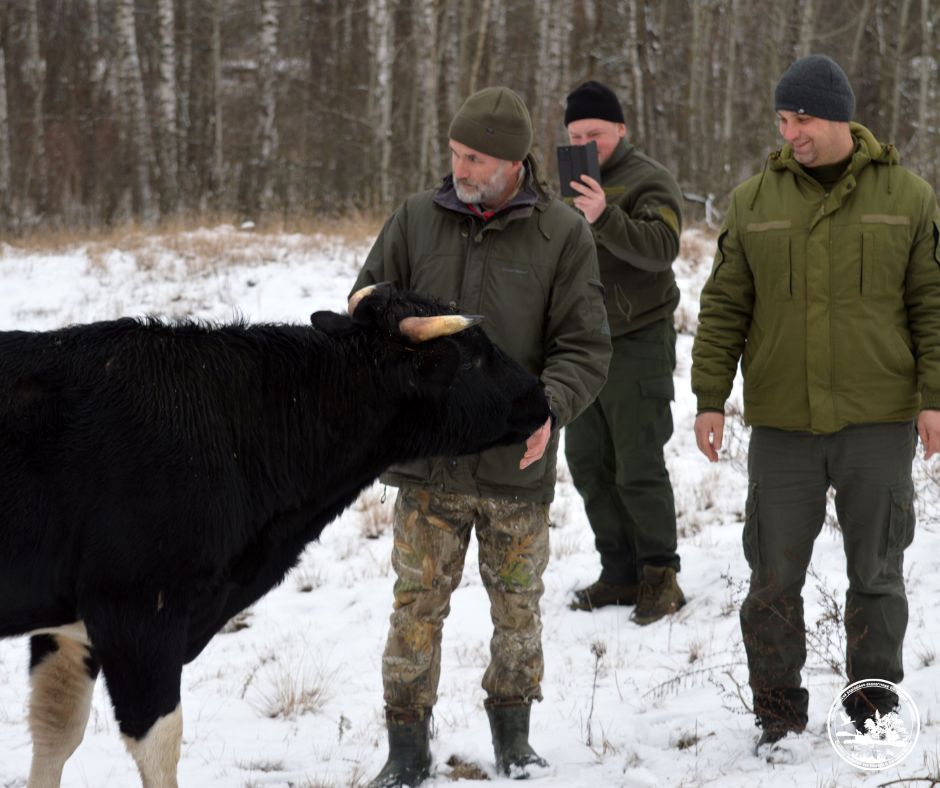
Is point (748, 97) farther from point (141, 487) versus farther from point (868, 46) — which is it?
point (141, 487)

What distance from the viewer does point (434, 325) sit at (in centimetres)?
366

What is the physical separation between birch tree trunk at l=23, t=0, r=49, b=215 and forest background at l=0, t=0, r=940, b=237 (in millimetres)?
57

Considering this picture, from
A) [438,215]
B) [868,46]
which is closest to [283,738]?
[438,215]

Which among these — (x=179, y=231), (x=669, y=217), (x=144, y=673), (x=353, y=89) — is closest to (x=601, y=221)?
(x=669, y=217)

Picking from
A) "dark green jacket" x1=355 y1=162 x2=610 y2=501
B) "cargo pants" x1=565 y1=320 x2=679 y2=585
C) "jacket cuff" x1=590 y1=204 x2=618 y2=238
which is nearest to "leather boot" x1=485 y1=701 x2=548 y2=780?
"dark green jacket" x1=355 y1=162 x2=610 y2=501

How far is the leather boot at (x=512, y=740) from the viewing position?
13.6ft

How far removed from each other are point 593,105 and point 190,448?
3.52 m

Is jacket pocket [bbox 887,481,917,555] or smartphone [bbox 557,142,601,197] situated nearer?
jacket pocket [bbox 887,481,917,555]

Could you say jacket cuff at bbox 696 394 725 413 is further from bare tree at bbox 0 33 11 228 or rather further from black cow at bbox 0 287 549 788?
bare tree at bbox 0 33 11 228

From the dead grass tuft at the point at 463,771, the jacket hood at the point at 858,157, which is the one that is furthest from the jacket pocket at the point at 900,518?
the dead grass tuft at the point at 463,771

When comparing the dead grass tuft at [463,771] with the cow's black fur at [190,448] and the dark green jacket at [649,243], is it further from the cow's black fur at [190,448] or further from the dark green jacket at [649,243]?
the dark green jacket at [649,243]

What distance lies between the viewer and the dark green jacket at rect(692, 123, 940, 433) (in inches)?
153

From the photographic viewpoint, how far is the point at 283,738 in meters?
4.69

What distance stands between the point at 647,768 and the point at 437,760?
33.6 inches
